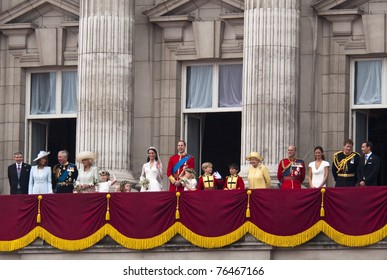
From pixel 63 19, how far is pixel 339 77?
8.88 meters

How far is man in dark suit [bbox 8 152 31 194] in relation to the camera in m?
50.8

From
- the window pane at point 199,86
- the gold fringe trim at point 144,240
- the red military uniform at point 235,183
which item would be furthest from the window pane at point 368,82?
the gold fringe trim at point 144,240

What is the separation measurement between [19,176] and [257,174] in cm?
748

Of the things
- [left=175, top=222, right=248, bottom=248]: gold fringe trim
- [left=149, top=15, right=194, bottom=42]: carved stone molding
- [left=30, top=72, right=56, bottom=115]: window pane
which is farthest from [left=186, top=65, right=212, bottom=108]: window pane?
[left=175, top=222, right=248, bottom=248]: gold fringe trim

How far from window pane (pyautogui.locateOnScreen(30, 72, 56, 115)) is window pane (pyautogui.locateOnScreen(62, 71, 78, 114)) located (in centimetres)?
35

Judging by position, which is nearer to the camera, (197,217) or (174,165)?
(197,217)

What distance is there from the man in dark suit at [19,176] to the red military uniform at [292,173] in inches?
305

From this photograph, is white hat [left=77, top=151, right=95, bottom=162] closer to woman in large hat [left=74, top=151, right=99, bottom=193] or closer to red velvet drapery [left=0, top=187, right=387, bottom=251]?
woman in large hat [left=74, top=151, right=99, bottom=193]

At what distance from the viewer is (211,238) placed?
151 ft

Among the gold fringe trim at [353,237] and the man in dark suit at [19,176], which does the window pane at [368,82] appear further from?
the man in dark suit at [19,176]

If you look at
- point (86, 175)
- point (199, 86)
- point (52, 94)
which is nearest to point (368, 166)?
point (86, 175)

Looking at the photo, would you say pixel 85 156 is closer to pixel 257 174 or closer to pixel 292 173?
pixel 257 174

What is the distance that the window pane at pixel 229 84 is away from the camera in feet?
178
